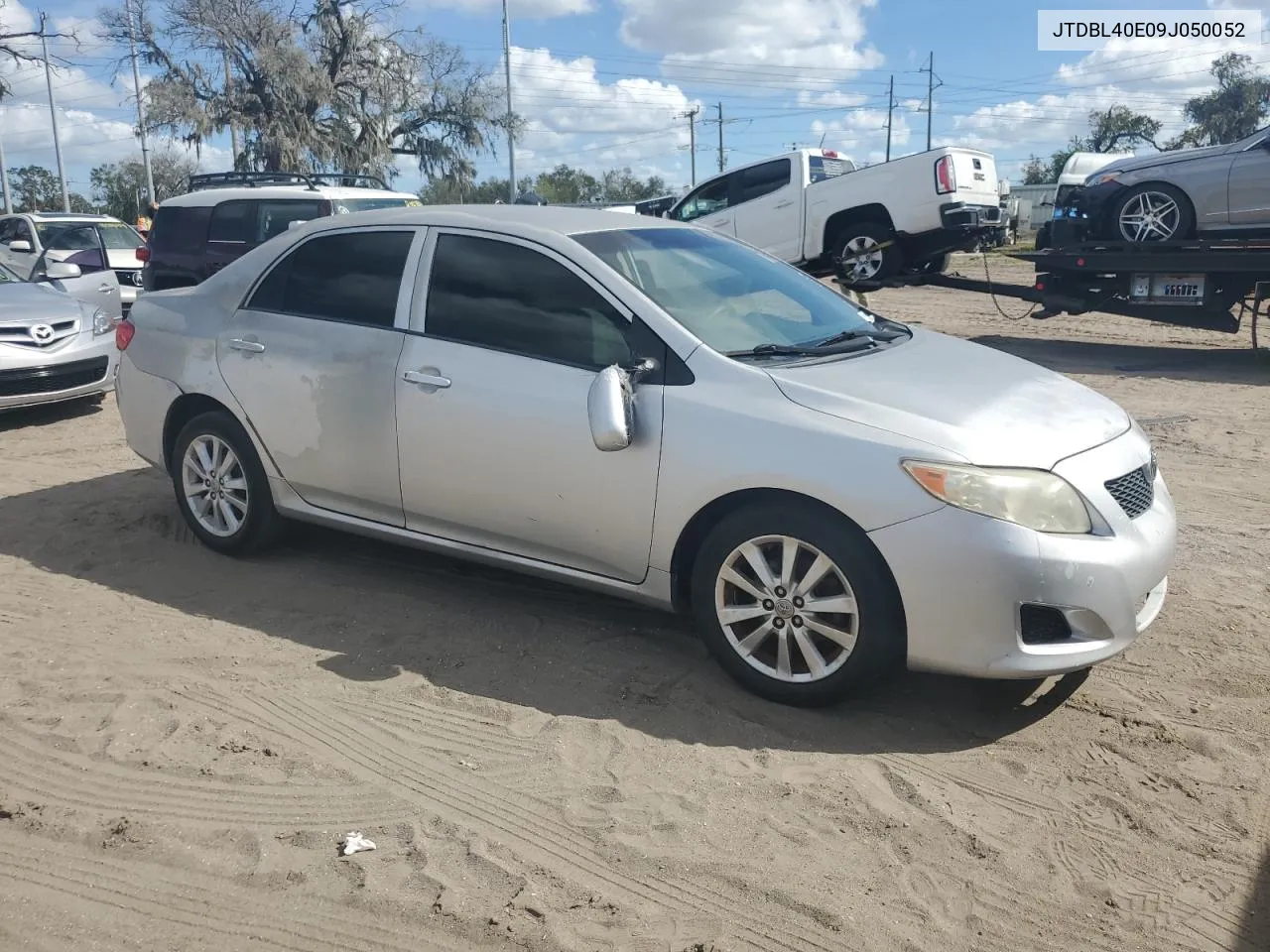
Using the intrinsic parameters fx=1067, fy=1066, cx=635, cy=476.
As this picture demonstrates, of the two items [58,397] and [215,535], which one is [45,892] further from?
[58,397]

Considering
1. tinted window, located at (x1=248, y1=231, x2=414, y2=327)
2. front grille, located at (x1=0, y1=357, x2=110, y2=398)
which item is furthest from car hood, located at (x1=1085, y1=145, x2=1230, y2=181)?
front grille, located at (x1=0, y1=357, x2=110, y2=398)

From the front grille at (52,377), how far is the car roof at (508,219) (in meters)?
4.76

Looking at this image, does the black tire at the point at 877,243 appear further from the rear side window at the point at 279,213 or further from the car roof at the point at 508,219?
the car roof at the point at 508,219

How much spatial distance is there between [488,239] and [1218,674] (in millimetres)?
3377

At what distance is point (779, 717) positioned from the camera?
3.74 meters

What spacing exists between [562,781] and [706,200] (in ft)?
43.8

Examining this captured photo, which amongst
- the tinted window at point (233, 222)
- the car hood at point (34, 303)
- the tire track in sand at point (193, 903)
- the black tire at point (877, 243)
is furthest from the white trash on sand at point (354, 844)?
the black tire at point (877, 243)

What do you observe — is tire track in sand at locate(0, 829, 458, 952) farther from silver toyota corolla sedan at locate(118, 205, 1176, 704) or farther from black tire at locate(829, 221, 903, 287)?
black tire at locate(829, 221, 903, 287)

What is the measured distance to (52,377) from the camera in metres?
8.77

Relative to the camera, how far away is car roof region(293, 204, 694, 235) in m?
4.53

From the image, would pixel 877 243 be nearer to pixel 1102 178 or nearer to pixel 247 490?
pixel 1102 178

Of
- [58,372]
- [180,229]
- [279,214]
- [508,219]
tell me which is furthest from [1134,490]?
[180,229]

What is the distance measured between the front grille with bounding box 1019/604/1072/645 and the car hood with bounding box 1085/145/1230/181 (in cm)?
952

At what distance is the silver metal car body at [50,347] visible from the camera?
28.1 feet
